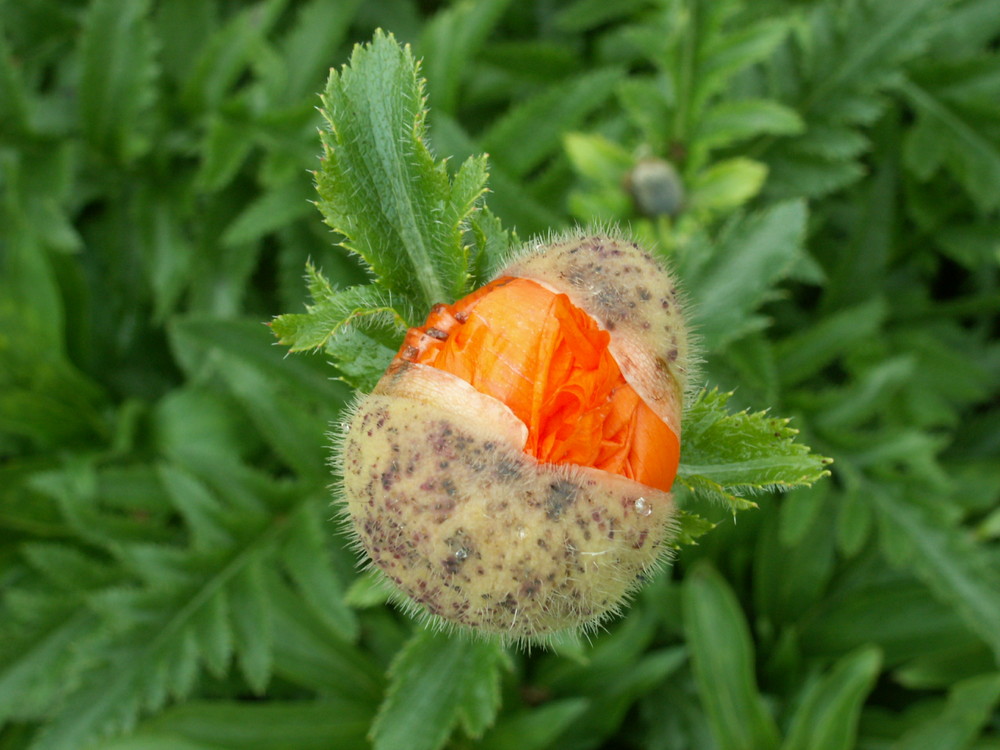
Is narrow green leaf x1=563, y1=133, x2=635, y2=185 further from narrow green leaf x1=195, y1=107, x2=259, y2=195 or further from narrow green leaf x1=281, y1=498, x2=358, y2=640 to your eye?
narrow green leaf x1=281, y1=498, x2=358, y2=640

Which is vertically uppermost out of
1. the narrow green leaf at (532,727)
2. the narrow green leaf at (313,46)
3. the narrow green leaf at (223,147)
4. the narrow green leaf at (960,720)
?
the narrow green leaf at (313,46)

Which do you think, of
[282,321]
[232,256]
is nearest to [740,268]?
[282,321]

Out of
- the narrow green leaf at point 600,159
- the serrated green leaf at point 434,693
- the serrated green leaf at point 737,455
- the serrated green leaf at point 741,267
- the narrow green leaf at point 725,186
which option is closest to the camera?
the serrated green leaf at point 737,455

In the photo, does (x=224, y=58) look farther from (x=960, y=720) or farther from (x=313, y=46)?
(x=960, y=720)

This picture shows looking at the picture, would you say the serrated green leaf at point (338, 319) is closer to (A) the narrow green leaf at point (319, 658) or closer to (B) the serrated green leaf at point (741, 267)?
(B) the serrated green leaf at point (741, 267)

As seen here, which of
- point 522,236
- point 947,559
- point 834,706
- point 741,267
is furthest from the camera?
point 834,706

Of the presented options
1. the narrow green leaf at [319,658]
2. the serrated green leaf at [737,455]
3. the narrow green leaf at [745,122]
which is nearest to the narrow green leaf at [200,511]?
the narrow green leaf at [319,658]

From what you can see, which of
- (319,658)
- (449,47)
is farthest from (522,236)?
(319,658)
